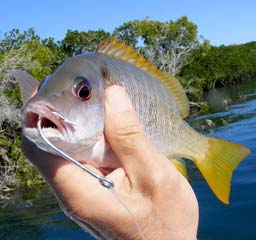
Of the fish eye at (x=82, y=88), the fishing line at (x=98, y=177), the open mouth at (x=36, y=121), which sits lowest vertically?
the fishing line at (x=98, y=177)

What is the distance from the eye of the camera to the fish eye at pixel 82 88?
1827 mm

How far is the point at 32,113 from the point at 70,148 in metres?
0.25

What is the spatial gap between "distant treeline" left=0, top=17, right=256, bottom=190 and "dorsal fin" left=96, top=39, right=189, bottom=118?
95mm

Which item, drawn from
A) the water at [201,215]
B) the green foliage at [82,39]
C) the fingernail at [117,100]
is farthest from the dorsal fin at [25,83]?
the green foliage at [82,39]

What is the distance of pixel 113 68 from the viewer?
2098 millimetres

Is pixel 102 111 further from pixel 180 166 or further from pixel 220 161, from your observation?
pixel 220 161

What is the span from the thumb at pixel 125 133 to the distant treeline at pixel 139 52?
529mm

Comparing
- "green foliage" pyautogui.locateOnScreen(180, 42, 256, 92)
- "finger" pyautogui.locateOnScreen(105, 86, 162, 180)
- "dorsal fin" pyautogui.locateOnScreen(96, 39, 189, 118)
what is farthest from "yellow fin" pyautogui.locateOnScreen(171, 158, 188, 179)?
"green foliage" pyautogui.locateOnScreen(180, 42, 256, 92)

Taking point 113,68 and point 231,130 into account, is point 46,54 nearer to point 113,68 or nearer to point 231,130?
point 231,130

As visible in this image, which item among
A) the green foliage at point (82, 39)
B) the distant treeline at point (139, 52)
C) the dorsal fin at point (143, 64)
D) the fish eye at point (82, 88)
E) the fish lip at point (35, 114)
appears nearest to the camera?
the fish lip at point (35, 114)

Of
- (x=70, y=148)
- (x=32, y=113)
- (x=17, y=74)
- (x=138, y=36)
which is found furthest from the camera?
(x=138, y=36)

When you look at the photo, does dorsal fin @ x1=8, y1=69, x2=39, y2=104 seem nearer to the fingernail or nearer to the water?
the fingernail

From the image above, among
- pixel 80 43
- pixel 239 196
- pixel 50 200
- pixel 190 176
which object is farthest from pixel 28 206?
pixel 80 43

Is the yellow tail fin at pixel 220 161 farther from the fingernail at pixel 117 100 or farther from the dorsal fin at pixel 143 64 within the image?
the fingernail at pixel 117 100
